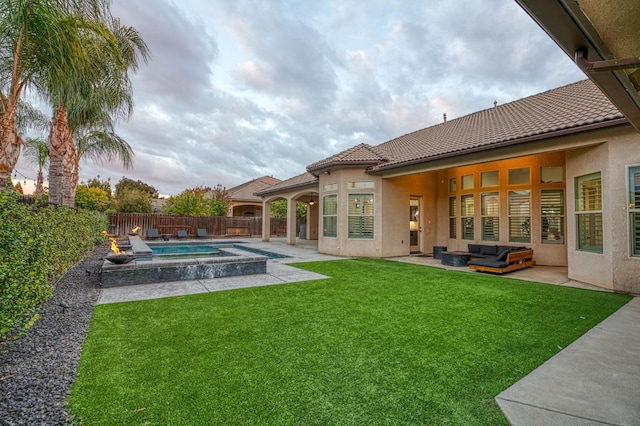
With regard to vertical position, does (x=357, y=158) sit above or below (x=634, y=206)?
above

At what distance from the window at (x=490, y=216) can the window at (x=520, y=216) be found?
1.50 ft

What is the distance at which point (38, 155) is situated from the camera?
17.8m

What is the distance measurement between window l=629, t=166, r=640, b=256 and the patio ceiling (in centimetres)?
554

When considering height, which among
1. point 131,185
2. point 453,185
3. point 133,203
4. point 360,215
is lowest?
point 360,215

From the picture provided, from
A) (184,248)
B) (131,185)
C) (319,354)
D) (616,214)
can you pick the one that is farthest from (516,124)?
(131,185)

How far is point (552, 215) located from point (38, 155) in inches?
1059

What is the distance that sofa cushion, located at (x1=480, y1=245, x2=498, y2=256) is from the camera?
428 inches

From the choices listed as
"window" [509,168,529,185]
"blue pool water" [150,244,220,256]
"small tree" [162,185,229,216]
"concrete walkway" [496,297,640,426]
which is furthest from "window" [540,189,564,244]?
"small tree" [162,185,229,216]

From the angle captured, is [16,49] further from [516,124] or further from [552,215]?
[552,215]

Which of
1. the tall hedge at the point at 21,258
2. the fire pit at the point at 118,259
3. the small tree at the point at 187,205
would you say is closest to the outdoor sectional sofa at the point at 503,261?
the fire pit at the point at 118,259

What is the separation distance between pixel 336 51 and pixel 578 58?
1647 cm

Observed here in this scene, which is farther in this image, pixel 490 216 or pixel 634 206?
pixel 490 216

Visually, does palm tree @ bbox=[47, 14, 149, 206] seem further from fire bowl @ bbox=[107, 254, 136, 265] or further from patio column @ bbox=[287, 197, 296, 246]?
patio column @ bbox=[287, 197, 296, 246]

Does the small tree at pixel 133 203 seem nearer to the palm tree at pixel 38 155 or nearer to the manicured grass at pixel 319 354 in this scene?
the palm tree at pixel 38 155
